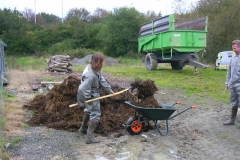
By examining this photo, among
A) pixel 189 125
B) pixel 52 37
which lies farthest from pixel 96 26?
pixel 189 125

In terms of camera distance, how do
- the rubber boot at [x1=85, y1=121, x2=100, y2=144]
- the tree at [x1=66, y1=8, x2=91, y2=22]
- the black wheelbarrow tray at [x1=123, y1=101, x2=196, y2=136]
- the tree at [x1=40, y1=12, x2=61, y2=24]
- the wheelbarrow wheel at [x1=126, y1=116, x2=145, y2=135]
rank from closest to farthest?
1. the rubber boot at [x1=85, y1=121, x2=100, y2=144]
2. the black wheelbarrow tray at [x1=123, y1=101, x2=196, y2=136]
3. the wheelbarrow wheel at [x1=126, y1=116, x2=145, y2=135]
4. the tree at [x1=66, y1=8, x2=91, y2=22]
5. the tree at [x1=40, y1=12, x2=61, y2=24]

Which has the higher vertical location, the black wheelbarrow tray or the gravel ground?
the black wheelbarrow tray

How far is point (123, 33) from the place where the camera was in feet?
127

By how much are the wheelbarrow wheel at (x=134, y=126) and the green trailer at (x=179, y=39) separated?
8540mm

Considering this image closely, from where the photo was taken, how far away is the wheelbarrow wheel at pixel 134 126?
533 cm

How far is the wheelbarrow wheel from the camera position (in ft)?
17.5

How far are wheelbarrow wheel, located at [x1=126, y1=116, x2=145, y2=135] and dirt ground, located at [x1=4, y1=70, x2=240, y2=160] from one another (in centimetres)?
8

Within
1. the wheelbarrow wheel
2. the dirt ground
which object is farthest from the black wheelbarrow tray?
the dirt ground

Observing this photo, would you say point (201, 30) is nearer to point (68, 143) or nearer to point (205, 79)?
point (205, 79)

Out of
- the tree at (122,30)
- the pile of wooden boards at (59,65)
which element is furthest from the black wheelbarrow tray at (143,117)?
the tree at (122,30)


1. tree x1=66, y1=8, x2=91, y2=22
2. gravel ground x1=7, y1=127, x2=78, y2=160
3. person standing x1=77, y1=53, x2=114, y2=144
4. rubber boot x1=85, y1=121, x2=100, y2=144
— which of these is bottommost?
gravel ground x1=7, y1=127, x2=78, y2=160

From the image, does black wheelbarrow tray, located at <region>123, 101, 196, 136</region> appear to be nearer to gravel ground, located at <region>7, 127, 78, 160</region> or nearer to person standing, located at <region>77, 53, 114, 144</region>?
person standing, located at <region>77, 53, 114, 144</region>

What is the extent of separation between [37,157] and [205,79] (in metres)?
10.2

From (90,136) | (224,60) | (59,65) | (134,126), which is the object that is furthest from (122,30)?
(90,136)
